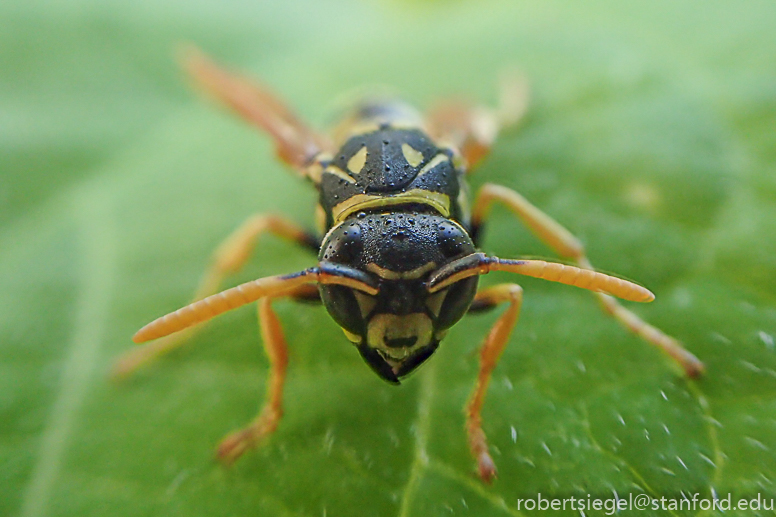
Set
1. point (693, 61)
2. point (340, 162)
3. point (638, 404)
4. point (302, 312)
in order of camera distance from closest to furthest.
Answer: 1. point (638, 404)
2. point (340, 162)
3. point (302, 312)
4. point (693, 61)

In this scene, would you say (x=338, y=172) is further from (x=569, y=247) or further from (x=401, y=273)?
(x=569, y=247)

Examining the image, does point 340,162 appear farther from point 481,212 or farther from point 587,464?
point 587,464

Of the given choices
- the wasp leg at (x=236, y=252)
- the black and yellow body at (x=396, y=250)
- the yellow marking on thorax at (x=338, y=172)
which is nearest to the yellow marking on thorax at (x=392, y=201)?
the black and yellow body at (x=396, y=250)

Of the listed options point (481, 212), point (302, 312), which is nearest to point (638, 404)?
point (481, 212)

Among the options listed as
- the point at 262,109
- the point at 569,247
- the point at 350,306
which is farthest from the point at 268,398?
the point at 262,109

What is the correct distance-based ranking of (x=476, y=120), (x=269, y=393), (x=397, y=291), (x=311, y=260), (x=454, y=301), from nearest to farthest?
(x=397, y=291), (x=454, y=301), (x=269, y=393), (x=311, y=260), (x=476, y=120)

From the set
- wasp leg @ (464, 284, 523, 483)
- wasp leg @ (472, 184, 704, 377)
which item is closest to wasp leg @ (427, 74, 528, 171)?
wasp leg @ (472, 184, 704, 377)
